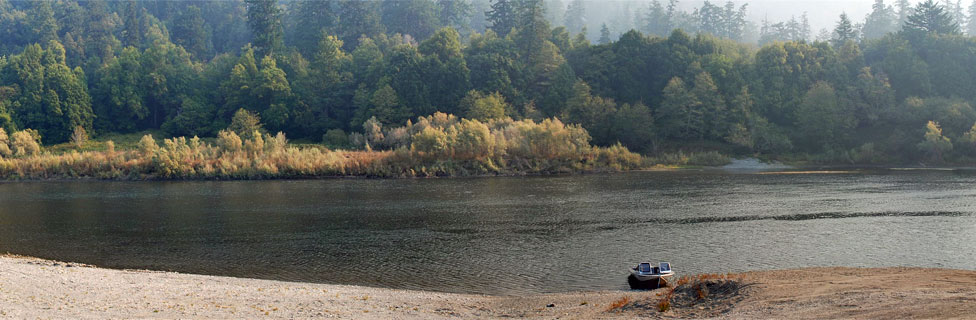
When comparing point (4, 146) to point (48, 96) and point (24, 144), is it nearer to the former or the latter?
point (24, 144)

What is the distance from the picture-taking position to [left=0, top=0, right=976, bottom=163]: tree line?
8631cm

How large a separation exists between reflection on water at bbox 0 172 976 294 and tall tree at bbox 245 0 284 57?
6325 centimetres

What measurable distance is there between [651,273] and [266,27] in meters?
109

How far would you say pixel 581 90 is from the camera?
9038 centimetres

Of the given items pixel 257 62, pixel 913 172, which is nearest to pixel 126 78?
pixel 257 62

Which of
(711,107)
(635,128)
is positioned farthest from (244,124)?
(711,107)

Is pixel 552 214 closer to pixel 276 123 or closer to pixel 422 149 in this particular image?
pixel 422 149

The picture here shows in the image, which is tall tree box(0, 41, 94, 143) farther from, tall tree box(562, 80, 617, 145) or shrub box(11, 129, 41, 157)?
tall tree box(562, 80, 617, 145)

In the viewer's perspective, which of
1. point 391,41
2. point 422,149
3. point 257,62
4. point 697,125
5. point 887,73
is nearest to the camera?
point 422,149

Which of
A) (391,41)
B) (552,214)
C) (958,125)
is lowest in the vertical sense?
(552,214)

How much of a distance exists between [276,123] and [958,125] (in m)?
87.6

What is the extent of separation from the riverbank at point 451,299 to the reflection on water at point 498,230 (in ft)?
8.44

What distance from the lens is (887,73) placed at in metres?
93.6

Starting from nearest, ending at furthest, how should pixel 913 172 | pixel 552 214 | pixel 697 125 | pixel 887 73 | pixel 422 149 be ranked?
pixel 552 214 → pixel 913 172 → pixel 422 149 → pixel 697 125 → pixel 887 73
